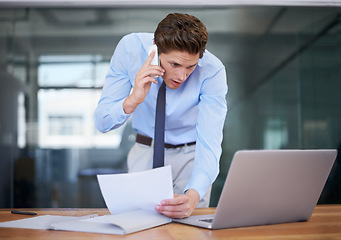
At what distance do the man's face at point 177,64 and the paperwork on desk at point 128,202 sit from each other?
0.61m

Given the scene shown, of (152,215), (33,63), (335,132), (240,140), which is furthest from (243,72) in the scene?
(152,215)

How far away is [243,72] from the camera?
5191 mm

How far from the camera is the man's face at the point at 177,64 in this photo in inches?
70.1

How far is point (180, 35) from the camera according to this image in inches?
69.7

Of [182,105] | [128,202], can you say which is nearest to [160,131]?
[182,105]

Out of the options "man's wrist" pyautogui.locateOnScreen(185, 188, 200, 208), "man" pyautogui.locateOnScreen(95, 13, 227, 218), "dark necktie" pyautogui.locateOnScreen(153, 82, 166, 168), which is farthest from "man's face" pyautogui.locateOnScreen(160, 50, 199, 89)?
"man's wrist" pyautogui.locateOnScreen(185, 188, 200, 208)

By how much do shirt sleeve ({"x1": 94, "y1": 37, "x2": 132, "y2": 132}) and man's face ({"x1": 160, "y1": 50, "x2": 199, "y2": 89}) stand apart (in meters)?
0.28

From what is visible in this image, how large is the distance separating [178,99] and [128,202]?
89cm

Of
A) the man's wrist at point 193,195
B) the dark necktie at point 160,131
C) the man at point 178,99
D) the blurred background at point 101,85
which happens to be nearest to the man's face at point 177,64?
the man at point 178,99

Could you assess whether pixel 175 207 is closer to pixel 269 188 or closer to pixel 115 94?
pixel 269 188

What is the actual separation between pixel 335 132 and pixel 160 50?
13.4ft

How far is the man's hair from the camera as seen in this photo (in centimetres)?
176

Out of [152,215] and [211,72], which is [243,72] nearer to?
[211,72]

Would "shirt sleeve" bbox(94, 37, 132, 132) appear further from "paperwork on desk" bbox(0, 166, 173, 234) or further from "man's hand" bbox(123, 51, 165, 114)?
"paperwork on desk" bbox(0, 166, 173, 234)
